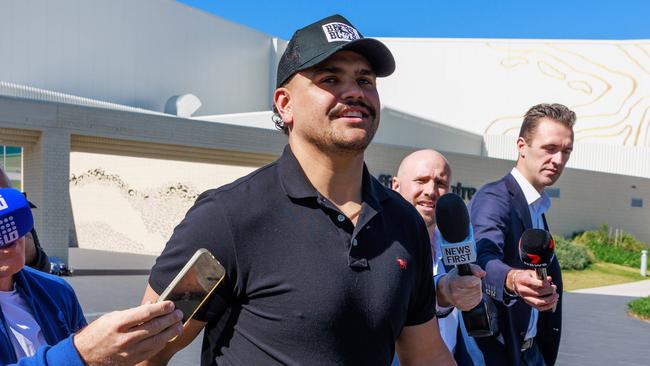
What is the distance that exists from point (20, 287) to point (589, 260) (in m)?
24.8

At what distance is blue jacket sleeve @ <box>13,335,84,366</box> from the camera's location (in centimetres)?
153

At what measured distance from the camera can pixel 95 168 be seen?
1095 inches

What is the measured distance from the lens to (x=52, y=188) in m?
17.1

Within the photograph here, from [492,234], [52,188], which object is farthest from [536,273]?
[52,188]

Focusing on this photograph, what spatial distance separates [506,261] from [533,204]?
15.4 inches

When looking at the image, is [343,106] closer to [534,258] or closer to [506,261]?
[534,258]

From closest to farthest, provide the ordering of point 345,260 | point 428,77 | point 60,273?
point 345,260
point 60,273
point 428,77

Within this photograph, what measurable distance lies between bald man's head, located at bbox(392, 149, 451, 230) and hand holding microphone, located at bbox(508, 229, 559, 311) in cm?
85

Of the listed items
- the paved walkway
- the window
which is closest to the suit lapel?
the paved walkway

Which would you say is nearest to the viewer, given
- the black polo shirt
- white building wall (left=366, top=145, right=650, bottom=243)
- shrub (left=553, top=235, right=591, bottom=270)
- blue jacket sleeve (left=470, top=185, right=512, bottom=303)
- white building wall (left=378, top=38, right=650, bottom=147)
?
the black polo shirt

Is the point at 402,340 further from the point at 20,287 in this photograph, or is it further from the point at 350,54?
the point at 20,287

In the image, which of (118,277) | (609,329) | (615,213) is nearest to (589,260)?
(615,213)

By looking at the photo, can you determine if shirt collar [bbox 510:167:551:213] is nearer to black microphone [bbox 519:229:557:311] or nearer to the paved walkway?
black microphone [bbox 519:229:557:311]

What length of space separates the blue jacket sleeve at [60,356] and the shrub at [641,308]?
13.3 metres
